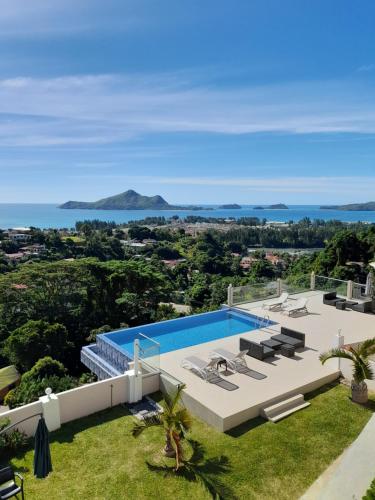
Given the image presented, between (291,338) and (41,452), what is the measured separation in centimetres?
753

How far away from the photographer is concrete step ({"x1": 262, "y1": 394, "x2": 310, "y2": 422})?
7.46m

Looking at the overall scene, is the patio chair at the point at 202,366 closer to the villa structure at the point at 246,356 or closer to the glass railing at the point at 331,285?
the villa structure at the point at 246,356

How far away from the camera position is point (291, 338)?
1073 centimetres

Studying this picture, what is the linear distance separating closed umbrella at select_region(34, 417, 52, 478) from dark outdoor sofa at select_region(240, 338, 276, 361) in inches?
235

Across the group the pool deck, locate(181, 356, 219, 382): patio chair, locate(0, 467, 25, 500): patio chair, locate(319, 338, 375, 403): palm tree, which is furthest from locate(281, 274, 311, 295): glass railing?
locate(0, 467, 25, 500): patio chair

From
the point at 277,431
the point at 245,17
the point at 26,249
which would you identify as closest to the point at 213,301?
the point at 245,17

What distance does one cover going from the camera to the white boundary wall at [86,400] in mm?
7121

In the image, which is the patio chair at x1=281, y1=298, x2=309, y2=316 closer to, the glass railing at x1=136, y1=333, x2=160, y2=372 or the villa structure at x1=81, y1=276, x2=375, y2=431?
the villa structure at x1=81, y1=276, x2=375, y2=431

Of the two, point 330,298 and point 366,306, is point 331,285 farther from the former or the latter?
point 366,306

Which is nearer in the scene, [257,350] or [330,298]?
[257,350]

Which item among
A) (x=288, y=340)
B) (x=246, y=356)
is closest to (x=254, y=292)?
(x=288, y=340)

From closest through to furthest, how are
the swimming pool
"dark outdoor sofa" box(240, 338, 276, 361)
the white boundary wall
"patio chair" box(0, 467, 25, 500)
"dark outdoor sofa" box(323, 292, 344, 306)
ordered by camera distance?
"patio chair" box(0, 467, 25, 500) < the white boundary wall < "dark outdoor sofa" box(240, 338, 276, 361) < the swimming pool < "dark outdoor sofa" box(323, 292, 344, 306)

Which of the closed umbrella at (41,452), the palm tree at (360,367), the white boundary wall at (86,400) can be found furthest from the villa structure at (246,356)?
the closed umbrella at (41,452)

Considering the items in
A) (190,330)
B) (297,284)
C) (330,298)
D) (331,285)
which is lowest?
(190,330)
